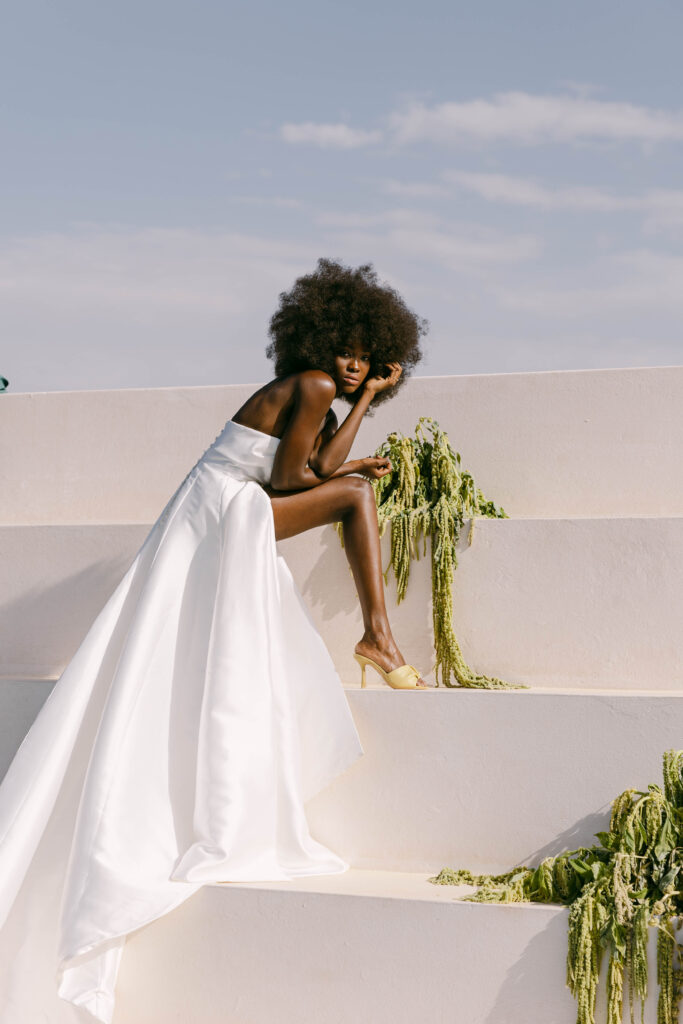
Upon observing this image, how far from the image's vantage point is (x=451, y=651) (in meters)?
3.69

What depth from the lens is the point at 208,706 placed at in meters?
3.12

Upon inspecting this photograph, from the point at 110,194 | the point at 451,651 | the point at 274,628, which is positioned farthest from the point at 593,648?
the point at 110,194

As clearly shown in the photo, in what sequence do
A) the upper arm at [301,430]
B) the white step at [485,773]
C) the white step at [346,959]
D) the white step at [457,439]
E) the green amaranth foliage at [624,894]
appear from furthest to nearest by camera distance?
1. the white step at [457,439]
2. the upper arm at [301,430]
3. the white step at [485,773]
4. the white step at [346,959]
5. the green amaranth foliage at [624,894]

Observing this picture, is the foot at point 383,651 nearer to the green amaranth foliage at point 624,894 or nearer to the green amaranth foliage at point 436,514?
the green amaranth foliage at point 436,514

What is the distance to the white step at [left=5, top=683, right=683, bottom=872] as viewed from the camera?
3174 mm

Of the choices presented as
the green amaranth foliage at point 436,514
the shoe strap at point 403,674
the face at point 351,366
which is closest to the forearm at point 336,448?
the face at point 351,366

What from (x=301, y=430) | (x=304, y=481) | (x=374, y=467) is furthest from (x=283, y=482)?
(x=374, y=467)

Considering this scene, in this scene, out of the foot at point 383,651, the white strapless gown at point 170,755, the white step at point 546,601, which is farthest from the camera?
the white step at point 546,601

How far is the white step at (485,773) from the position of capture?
3.17 m

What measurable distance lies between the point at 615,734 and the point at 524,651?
1.99 feet

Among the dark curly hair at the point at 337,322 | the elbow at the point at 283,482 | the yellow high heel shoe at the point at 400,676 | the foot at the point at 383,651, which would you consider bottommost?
the yellow high heel shoe at the point at 400,676

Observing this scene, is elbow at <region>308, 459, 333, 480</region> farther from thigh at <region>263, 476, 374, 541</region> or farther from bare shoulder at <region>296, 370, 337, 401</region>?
bare shoulder at <region>296, 370, 337, 401</region>

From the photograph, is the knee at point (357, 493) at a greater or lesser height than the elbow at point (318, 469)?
lesser

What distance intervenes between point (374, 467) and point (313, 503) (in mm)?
357
